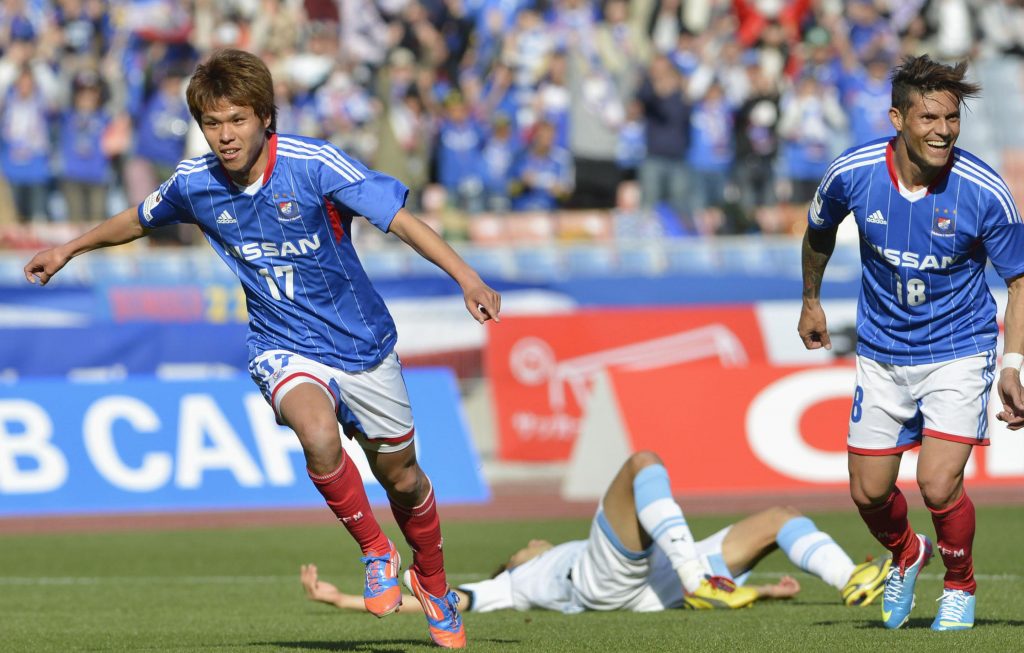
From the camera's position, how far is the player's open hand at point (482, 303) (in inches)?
238

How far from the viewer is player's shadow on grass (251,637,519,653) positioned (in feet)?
23.1

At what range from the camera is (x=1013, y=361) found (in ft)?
22.9

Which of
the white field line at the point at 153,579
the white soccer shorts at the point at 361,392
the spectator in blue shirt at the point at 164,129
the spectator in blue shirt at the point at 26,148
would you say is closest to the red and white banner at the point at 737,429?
the white field line at the point at 153,579

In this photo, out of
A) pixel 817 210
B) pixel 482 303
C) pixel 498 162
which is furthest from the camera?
pixel 498 162

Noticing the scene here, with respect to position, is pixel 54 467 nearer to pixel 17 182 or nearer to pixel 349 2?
pixel 17 182

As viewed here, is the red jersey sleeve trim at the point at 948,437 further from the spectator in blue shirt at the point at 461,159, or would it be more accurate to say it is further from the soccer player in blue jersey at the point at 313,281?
the spectator in blue shirt at the point at 461,159

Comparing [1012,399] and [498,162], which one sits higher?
[498,162]

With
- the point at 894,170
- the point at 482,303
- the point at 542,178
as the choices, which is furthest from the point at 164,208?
the point at 542,178

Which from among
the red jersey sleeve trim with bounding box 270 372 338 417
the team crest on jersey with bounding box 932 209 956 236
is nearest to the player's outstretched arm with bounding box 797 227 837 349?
the team crest on jersey with bounding box 932 209 956 236

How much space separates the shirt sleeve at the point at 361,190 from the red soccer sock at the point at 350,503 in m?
0.98

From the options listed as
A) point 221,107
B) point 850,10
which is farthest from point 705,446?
point 850,10

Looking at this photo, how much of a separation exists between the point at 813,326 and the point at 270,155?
264 cm

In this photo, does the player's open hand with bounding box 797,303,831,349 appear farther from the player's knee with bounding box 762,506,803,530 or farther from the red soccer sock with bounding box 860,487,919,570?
the player's knee with bounding box 762,506,803,530

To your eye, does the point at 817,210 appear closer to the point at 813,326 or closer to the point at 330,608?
the point at 813,326
